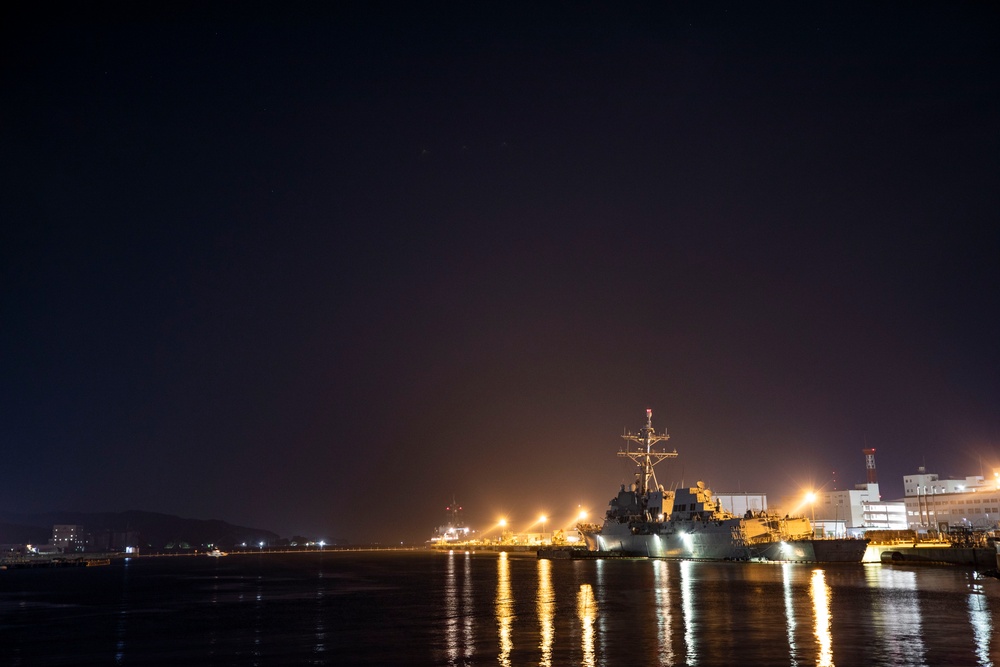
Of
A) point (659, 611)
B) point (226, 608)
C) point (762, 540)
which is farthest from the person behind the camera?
point (762, 540)

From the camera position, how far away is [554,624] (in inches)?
1389

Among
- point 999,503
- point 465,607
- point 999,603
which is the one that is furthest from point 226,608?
point 999,503

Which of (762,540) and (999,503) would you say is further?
(999,503)

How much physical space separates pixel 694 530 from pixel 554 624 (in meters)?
57.9

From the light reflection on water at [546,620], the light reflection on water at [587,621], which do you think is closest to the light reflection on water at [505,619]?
the light reflection on water at [546,620]

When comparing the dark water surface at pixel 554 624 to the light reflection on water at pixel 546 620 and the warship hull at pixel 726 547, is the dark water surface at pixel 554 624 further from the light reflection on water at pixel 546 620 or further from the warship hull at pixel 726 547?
the warship hull at pixel 726 547

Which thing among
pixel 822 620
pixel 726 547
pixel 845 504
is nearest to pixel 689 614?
pixel 822 620

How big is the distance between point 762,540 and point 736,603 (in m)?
43.2

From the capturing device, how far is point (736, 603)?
41.6 meters

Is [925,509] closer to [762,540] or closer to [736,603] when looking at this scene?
[762,540]

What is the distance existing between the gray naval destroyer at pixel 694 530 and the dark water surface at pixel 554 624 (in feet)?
60.6

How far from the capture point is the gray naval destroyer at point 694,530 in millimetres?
79938

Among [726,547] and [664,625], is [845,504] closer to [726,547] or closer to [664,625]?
[726,547]

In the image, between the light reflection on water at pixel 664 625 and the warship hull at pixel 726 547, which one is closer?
the light reflection on water at pixel 664 625
